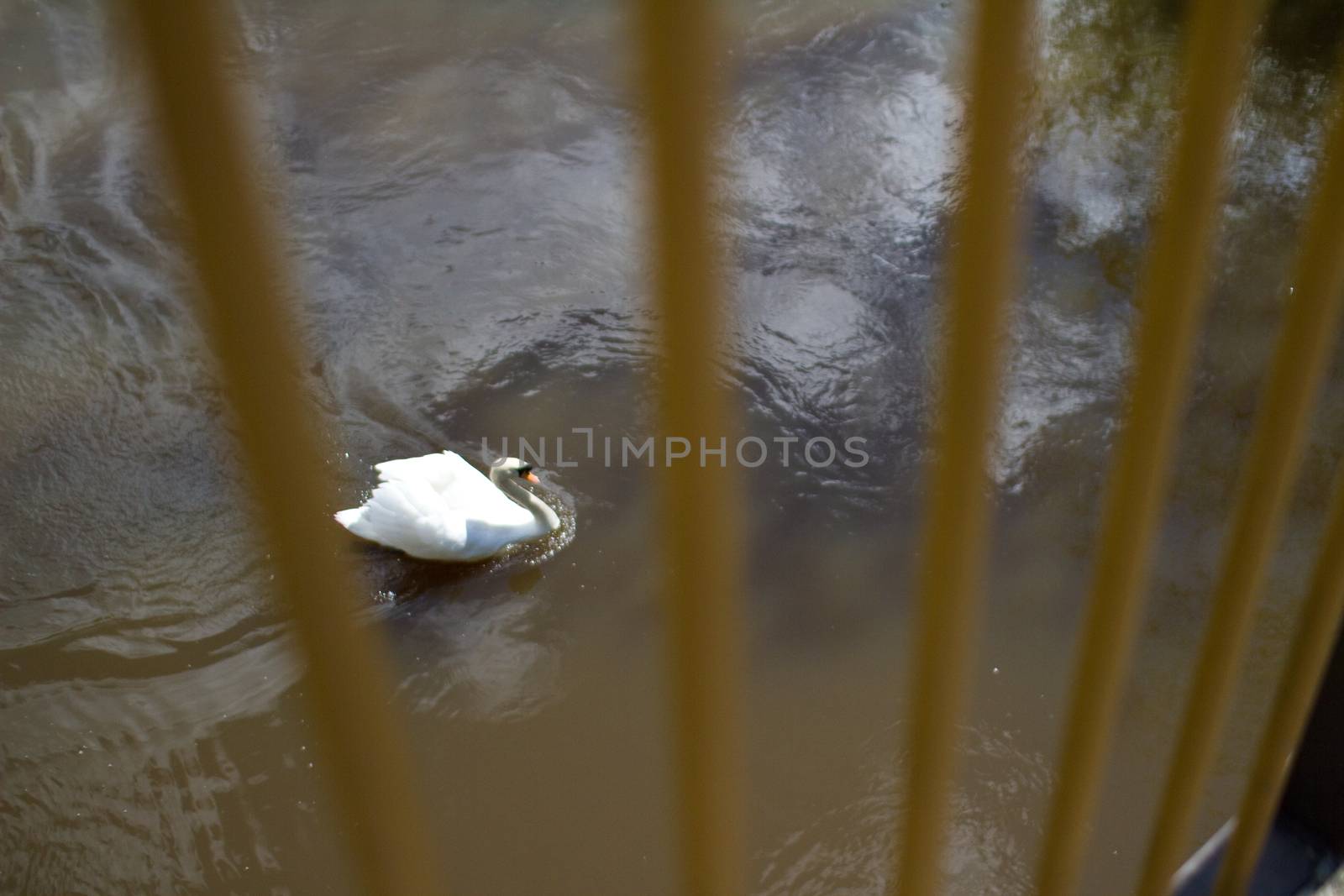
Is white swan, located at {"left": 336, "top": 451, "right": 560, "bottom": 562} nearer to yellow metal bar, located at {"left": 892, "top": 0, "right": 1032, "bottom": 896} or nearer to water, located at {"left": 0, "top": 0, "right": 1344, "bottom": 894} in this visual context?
water, located at {"left": 0, "top": 0, "right": 1344, "bottom": 894}

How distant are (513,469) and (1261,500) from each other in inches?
91.2

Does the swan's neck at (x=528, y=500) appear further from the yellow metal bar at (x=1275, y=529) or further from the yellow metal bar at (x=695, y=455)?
the yellow metal bar at (x=695, y=455)

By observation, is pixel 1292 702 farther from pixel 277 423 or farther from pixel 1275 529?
pixel 277 423

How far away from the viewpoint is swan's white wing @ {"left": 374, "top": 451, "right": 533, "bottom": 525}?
2859 millimetres

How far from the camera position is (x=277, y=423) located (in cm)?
42

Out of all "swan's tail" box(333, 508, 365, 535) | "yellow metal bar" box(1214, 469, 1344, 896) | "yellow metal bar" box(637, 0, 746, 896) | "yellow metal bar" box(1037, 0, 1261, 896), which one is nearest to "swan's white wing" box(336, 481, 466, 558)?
"swan's tail" box(333, 508, 365, 535)

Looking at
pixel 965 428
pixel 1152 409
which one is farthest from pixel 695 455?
pixel 1152 409

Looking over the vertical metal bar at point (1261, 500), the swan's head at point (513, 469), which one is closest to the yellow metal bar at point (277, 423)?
the vertical metal bar at point (1261, 500)

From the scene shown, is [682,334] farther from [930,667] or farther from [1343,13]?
[1343,13]

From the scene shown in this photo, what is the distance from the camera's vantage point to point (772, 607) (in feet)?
8.96

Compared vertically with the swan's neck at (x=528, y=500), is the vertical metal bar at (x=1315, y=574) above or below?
above

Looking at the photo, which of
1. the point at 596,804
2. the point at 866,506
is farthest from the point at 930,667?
the point at 866,506

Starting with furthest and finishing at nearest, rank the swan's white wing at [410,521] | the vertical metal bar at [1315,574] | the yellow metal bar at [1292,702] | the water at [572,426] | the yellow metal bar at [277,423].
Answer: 1. the swan's white wing at [410,521]
2. the water at [572,426]
3. the yellow metal bar at [1292,702]
4. the vertical metal bar at [1315,574]
5. the yellow metal bar at [277,423]

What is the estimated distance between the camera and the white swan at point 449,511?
2.80 metres
